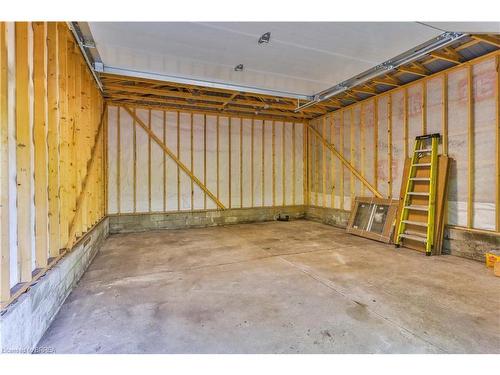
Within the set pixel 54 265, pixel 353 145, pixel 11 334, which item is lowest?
pixel 11 334

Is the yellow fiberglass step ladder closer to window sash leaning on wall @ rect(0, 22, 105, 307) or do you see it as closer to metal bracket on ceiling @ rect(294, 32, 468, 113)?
metal bracket on ceiling @ rect(294, 32, 468, 113)

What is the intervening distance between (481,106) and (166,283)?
17.6 feet

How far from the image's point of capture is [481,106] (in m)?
3.91

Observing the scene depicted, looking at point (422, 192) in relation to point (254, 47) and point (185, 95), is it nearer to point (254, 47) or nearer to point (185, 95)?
point (254, 47)

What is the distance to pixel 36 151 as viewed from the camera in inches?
87.5

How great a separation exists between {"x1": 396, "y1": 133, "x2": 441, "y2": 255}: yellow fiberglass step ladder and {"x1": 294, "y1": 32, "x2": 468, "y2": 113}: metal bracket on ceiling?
157 cm

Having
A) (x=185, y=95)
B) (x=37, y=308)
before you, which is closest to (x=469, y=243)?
(x=37, y=308)

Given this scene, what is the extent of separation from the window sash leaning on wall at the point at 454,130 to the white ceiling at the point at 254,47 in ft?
4.97

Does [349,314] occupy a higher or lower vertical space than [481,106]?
lower

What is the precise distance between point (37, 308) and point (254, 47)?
363 cm

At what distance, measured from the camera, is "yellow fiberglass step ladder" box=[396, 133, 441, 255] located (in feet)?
14.0

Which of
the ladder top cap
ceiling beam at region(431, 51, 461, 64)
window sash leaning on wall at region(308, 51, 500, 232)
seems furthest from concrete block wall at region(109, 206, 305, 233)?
ceiling beam at region(431, 51, 461, 64)
